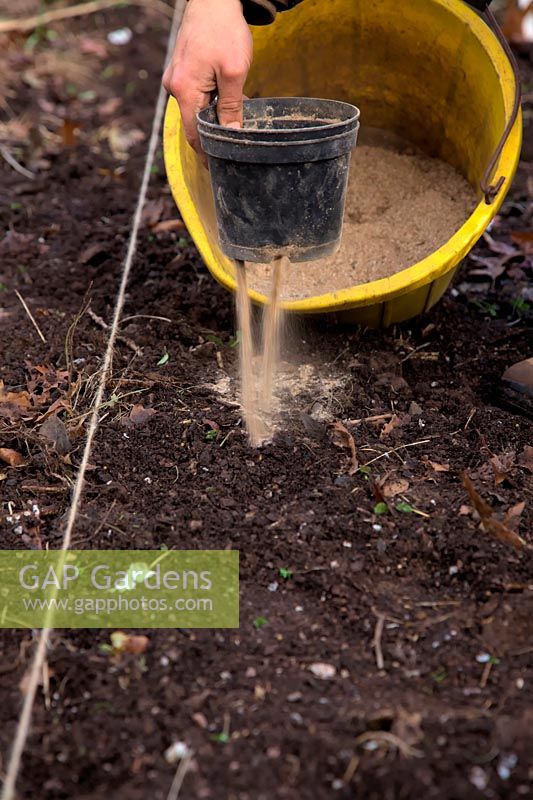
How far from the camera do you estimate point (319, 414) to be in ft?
6.93

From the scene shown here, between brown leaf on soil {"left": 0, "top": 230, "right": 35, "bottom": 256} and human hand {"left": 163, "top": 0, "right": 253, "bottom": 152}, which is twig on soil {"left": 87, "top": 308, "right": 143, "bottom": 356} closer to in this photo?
brown leaf on soil {"left": 0, "top": 230, "right": 35, "bottom": 256}

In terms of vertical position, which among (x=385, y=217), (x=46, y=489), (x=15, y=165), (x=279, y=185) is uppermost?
(x=279, y=185)

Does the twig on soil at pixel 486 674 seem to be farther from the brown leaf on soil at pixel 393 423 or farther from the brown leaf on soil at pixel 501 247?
the brown leaf on soil at pixel 501 247

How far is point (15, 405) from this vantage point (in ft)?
7.01

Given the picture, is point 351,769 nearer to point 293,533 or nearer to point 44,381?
point 293,533

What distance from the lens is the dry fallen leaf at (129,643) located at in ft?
5.05

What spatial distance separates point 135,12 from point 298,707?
15.4ft

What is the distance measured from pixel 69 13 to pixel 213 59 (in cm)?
364

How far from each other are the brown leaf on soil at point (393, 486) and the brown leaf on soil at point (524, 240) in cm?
132

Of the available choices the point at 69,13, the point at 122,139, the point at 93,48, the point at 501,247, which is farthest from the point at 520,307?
the point at 69,13

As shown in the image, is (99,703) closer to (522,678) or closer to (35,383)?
(522,678)

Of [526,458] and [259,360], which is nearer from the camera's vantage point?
[526,458]

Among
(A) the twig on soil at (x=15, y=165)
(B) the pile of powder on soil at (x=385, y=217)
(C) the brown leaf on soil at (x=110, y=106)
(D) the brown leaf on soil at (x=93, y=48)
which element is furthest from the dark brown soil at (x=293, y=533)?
(D) the brown leaf on soil at (x=93, y=48)

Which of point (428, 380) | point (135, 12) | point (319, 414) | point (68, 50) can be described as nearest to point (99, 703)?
point (319, 414)
